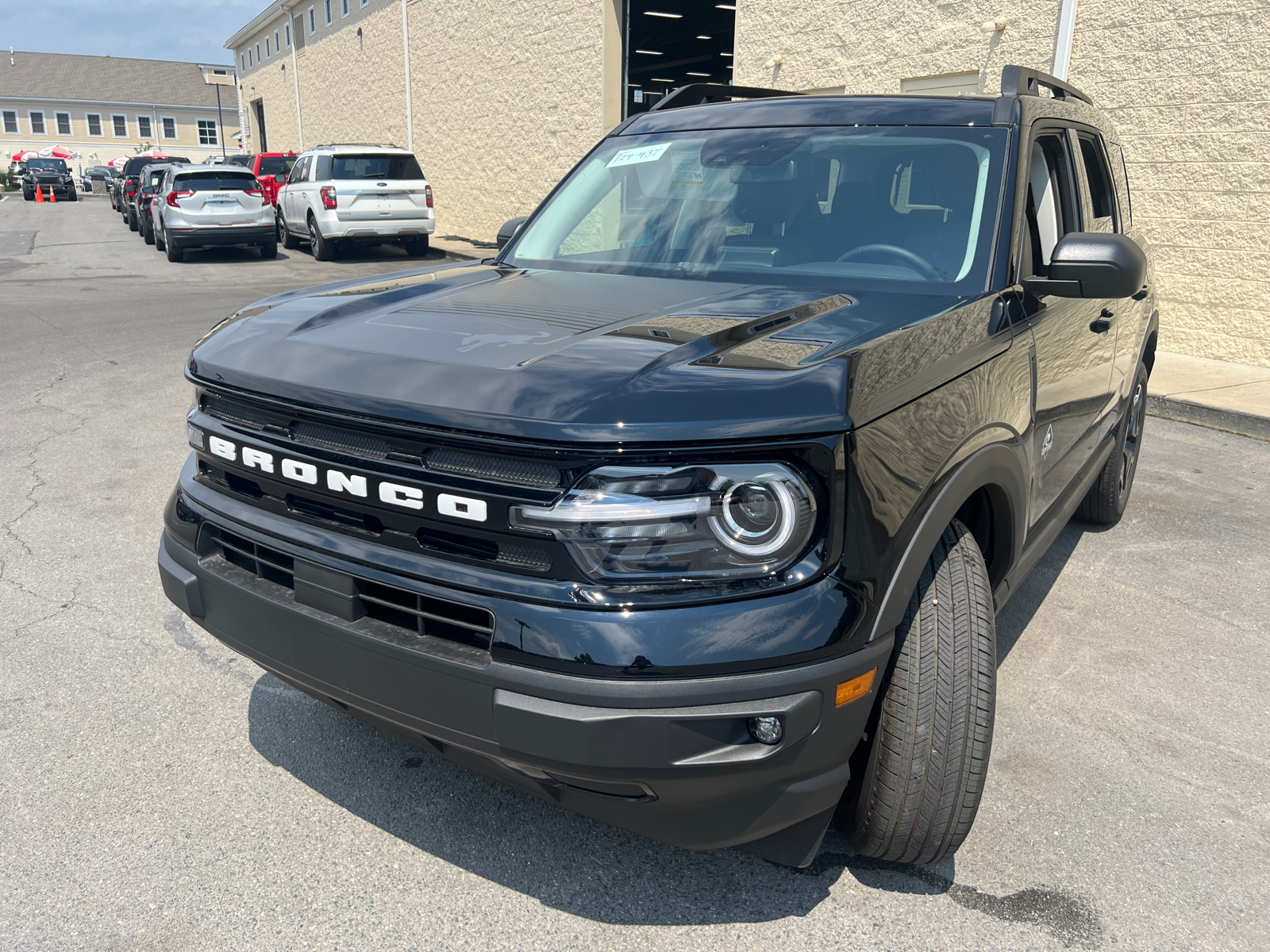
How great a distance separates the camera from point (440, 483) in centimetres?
189

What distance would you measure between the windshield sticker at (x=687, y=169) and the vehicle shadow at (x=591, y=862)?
6.71 ft

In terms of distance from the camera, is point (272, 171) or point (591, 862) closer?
point (591, 862)

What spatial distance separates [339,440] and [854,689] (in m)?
1.17

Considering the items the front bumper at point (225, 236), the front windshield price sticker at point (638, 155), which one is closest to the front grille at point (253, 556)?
the front windshield price sticker at point (638, 155)

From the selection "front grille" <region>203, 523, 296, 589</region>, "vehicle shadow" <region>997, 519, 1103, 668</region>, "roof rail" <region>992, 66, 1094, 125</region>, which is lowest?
"vehicle shadow" <region>997, 519, 1103, 668</region>

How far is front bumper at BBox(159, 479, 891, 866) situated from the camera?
68.4 inches

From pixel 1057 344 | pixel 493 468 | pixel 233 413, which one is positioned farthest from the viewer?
pixel 1057 344

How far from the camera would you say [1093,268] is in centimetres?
262

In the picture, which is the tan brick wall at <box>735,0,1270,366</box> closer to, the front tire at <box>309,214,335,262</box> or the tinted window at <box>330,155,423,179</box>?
the tinted window at <box>330,155,423,179</box>

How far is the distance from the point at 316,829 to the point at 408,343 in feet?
4.27

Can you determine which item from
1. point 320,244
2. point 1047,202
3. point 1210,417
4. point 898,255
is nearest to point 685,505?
point 898,255

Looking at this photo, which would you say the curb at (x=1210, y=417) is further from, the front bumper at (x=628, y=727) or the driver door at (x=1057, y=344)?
the front bumper at (x=628, y=727)

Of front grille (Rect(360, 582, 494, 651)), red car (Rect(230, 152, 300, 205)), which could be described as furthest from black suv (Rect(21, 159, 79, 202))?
front grille (Rect(360, 582, 494, 651))

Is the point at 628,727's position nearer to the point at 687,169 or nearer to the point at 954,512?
the point at 954,512
